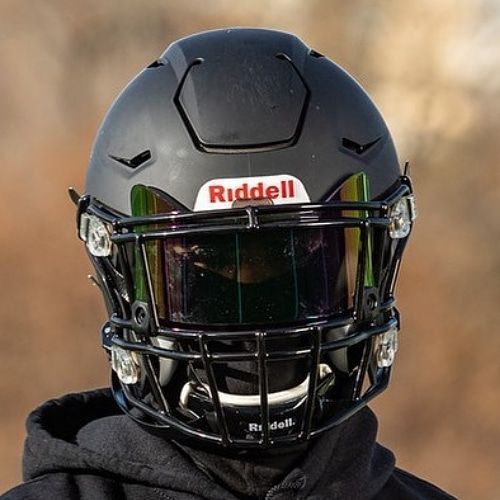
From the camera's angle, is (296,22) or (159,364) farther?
(296,22)

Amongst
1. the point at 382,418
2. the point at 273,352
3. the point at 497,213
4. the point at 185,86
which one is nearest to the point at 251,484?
the point at 273,352

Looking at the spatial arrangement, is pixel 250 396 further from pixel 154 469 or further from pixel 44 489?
pixel 44 489

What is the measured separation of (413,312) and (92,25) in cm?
308

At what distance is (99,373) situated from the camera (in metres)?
6.06

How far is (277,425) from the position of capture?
1.62 meters

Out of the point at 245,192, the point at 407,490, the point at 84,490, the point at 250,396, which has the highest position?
the point at 245,192

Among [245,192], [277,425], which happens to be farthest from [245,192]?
[277,425]

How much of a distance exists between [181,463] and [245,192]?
429mm

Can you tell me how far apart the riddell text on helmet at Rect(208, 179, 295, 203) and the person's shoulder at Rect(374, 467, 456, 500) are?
23.1 inches

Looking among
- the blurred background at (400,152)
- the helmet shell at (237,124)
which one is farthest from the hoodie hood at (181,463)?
the blurred background at (400,152)

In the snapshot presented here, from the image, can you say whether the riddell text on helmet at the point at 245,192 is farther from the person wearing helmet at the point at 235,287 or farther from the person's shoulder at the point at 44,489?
the person's shoulder at the point at 44,489

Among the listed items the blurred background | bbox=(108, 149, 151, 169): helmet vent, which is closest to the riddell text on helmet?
bbox=(108, 149, 151, 169): helmet vent

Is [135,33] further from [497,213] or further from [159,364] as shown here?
[159,364]

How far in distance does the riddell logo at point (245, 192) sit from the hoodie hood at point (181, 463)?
38 centimetres
